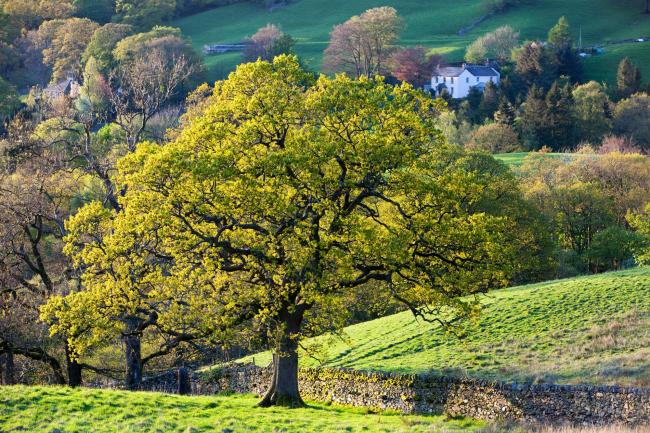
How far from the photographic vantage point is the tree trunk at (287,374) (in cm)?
3659

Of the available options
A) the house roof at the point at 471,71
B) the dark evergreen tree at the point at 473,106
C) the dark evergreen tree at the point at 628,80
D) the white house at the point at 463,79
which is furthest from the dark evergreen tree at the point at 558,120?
the house roof at the point at 471,71

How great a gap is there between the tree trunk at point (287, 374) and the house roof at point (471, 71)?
144787mm

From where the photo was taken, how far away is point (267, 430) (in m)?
30.3

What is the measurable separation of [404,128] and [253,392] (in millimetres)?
15930

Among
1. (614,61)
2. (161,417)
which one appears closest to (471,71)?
(614,61)

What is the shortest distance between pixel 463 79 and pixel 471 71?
2.07 m

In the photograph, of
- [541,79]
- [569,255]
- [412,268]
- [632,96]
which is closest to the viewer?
[412,268]

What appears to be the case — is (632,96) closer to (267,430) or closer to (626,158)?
(626,158)

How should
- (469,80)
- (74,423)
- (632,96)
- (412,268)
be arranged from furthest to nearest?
(469,80)
(632,96)
(412,268)
(74,423)

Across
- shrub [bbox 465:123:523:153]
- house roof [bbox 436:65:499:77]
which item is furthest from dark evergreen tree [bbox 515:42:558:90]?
shrub [bbox 465:123:523:153]

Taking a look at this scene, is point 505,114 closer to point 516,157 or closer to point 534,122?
point 534,122

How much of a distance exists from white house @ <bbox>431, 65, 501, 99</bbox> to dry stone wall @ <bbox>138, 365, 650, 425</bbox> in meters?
134

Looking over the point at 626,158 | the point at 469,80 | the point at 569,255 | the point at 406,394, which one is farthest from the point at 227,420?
the point at 469,80

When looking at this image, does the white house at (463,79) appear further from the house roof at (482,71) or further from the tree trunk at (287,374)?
the tree trunk at (287,374)
